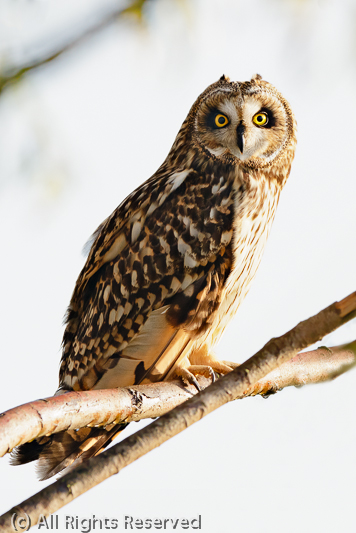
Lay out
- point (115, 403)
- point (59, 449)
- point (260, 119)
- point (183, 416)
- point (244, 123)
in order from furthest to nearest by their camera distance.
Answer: point (260, 119) → point (244, 123) → point (59, 449) → point (115, 403) → point (183, 416)

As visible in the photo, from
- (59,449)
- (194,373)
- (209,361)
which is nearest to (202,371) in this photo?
(194,373)

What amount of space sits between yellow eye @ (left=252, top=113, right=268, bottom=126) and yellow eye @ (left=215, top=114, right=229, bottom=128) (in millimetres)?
162

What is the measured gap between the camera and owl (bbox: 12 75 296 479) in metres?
3.07

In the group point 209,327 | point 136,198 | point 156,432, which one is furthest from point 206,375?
point 156,432

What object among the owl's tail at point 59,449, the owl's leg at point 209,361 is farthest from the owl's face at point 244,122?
the owl's tail at point 59,449

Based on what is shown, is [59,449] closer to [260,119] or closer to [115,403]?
[115,403]

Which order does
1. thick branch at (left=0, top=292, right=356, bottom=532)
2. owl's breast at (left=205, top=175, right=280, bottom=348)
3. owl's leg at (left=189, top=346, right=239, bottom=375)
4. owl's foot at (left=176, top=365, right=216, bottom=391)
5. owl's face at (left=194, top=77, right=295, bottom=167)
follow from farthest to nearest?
owl's leg at (left=189, top=346, right=239, bottom=375) → owl's face at (left=194, top=77, right=295, bottom=167) → owl's breast at (left=205, top=175, right=280, bottom=348) → owl's foot at (left=176, top=365, right=216, bottom=391) → thick branch at (left=0, top=292, right=356, bottom=532)

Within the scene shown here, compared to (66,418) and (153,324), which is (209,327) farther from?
(66,418)

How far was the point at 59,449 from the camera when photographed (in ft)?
10.2

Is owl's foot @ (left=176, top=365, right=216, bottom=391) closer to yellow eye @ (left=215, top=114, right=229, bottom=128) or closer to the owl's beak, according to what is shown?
the owl's beak

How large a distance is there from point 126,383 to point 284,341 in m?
1.57

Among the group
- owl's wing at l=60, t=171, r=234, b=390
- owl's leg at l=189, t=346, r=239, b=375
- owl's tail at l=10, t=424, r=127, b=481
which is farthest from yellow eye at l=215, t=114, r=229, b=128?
owl's tail at l=10, t=424, r=127, b=481

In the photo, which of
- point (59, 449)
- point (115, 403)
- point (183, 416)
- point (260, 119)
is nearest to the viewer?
point (183, 416)

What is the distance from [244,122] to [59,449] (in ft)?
6.71
